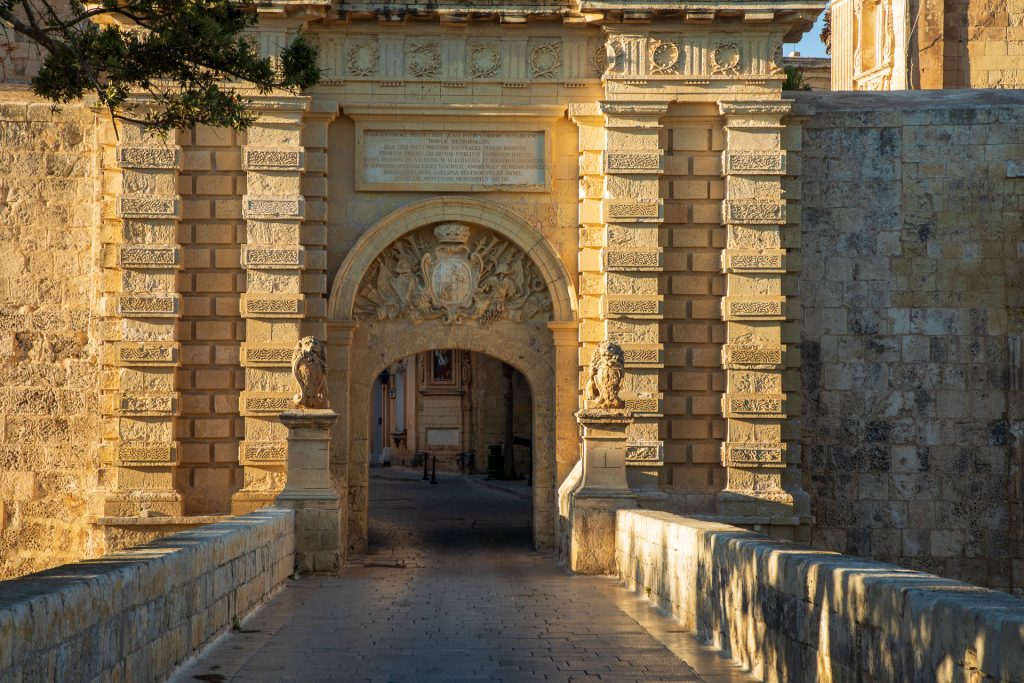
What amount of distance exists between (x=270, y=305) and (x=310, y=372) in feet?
5.21

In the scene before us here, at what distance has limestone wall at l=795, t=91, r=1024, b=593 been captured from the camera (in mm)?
17141

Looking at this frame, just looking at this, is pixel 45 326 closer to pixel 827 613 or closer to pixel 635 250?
pixel 635 250

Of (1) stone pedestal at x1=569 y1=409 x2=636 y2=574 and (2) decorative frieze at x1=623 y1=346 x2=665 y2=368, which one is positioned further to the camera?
(2) decorative frieze at x1=623 y1=346 x2=665 y2=368

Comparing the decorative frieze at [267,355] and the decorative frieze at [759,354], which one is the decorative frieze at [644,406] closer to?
the decorative frieze at [759,354]

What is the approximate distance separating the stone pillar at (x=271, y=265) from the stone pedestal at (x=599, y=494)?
3485 millimetres

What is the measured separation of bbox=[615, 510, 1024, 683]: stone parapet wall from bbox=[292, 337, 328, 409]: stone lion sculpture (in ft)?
15.4

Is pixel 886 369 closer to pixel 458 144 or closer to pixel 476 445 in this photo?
pixel 458 144

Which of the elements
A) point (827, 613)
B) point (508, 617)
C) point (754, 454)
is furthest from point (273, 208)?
point (827, 613)

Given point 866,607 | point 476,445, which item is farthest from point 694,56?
point 476,445

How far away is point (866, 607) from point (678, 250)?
34.6 feet

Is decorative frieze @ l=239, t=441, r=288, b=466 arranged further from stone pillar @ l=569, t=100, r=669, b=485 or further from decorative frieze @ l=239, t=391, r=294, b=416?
stone pillar @ l=569, t=100, r=669, b=485

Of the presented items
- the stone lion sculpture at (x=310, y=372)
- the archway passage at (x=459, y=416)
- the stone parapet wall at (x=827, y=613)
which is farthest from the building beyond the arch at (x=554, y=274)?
the archway passage at (x=459, y=416)

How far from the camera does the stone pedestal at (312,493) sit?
14867 millimetres

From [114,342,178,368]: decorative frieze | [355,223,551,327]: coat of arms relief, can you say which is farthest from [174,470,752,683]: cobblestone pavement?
[114,342,178,368]: decorative frieze
